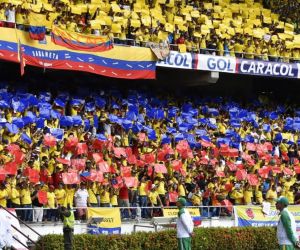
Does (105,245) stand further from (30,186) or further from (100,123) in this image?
(100,123)

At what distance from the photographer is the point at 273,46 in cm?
3472

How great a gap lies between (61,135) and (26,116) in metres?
1.20

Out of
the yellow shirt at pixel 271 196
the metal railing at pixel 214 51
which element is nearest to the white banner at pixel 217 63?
the metal railing at pixel 214 51

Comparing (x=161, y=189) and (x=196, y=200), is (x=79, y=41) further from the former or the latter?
(x=196, y=200)

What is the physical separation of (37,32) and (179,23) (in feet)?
24.3

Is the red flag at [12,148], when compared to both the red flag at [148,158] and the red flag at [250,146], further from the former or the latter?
the red flag at [250,146]

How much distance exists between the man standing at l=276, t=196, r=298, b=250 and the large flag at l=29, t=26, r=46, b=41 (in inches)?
541

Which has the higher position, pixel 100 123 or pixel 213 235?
pixel 100 123

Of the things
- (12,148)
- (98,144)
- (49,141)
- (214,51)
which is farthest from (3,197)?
(214,51)

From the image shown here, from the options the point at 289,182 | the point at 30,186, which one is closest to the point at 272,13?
the point at 289,182

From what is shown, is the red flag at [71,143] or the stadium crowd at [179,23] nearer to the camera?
the red flag at [71,143]

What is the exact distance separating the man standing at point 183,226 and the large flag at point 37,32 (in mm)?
10953

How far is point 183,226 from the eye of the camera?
17.2m

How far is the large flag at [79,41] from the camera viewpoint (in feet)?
89.8
